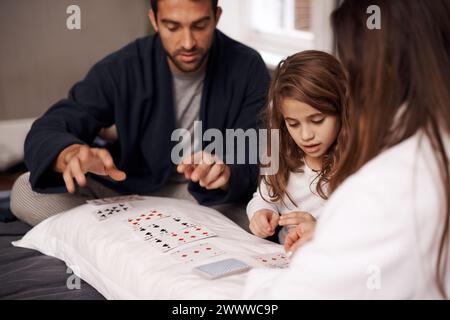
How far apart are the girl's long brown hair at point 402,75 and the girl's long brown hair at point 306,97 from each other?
17.3 inches

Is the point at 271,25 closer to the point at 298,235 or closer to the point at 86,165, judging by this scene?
the point at 86,165

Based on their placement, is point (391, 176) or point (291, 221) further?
point (291, 221)

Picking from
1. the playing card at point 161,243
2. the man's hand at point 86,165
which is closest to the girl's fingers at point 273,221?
the playing card at point 161,243

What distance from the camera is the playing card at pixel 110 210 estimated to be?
145cm

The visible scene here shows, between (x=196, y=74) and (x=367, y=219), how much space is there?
3.79 ft

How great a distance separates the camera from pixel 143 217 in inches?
56.0

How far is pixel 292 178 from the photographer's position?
4.94 ft

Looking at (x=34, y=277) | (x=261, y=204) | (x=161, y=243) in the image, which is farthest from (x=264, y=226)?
(x=34, y=277)

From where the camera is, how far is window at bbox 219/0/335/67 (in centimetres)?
284

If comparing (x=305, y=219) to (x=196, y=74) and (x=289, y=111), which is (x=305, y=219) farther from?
(x=196, y=74)

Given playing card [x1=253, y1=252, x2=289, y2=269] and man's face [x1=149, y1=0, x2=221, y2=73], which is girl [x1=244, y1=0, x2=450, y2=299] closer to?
playing card [x1=253, y1=252, x2=289, y2=269]

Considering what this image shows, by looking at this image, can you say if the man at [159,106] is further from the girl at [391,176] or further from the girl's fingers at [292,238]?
the girl at [391,176]

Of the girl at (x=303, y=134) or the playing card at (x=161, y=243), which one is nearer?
the playing card at (x=161, y=243)

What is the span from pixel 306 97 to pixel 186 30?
1.67 feet
